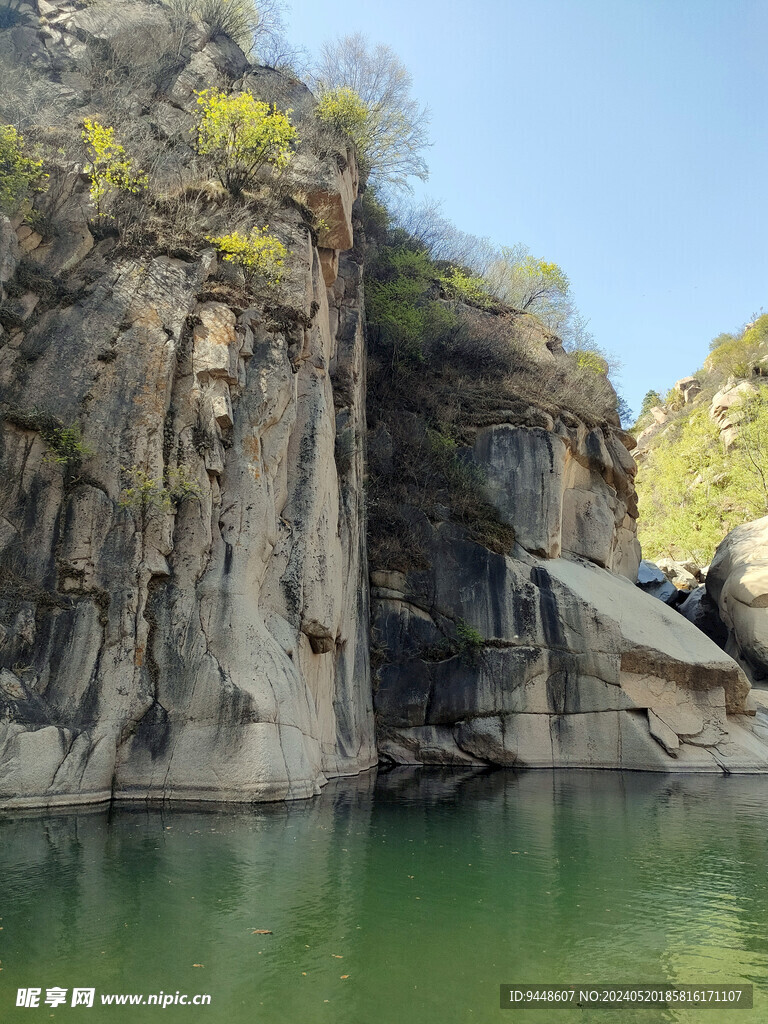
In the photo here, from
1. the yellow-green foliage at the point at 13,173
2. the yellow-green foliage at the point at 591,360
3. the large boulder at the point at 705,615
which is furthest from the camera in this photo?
the yellow-green foliage at the point at 591,360

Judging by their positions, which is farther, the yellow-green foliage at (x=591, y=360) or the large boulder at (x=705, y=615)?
the yellow-green foliage at (x=591, y=360)

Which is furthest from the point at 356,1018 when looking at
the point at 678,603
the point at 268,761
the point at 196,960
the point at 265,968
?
the point at 678,603

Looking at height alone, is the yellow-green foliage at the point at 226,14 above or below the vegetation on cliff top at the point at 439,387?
above

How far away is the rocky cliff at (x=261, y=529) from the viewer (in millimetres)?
12766

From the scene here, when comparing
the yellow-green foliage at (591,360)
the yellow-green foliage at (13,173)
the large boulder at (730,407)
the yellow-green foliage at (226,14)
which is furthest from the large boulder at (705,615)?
the yellow-green foliage at (226,14)

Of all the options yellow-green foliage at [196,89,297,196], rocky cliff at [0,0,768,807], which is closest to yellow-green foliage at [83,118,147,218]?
rocky cliff at [0,0,768,807]

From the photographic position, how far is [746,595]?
89.5 ft

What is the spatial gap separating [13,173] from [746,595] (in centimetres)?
2433

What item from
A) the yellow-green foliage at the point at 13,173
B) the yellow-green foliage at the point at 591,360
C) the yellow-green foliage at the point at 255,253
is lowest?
the yellow-green foliage at the point at 255,253

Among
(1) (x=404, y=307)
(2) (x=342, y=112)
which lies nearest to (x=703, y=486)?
(1) (x=404, y=307)

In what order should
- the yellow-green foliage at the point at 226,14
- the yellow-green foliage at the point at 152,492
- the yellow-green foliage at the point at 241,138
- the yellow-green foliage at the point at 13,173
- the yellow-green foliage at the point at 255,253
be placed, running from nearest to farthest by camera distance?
the yellow-green foliage at the point at 152,492
the yellow-green foliage at the point at 13,173
the yellow-green foliage at the point at 255,253
the yellow-green foliage at the point at 241,138
the yellow-green foliage at the point at 226,14

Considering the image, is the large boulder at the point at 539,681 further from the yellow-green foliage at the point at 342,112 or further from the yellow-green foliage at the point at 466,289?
the yellow-green foliage at the point at 466,289

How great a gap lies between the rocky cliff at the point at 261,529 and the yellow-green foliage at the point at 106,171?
433 millimetres

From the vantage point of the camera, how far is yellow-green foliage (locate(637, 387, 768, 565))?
42.9m
